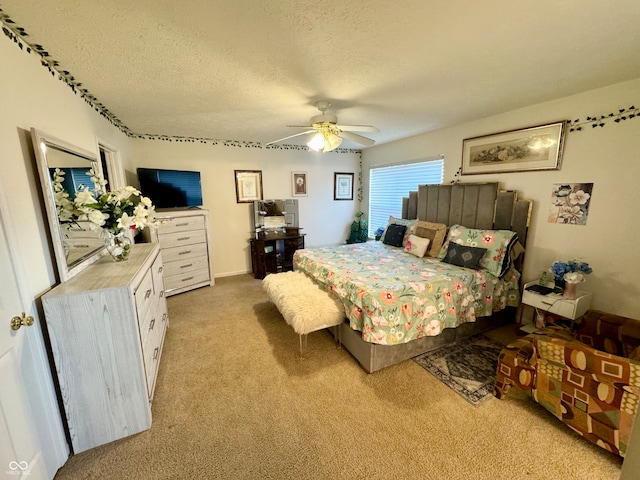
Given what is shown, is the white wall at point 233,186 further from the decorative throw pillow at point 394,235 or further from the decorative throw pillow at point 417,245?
the decorative throw pillow at point 417,245

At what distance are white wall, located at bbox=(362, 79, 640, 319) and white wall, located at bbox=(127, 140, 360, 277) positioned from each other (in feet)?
10.1

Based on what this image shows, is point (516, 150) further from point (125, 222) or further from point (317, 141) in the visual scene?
point (125, 222)

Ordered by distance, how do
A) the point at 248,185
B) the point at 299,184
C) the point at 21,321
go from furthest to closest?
the point at 299,184 < the point at 248,185 < the point at 21,321

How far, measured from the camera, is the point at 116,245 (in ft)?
6.62

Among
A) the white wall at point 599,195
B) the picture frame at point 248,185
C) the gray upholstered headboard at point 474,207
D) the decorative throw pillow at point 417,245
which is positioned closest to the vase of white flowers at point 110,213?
the picture frame at point 248,185

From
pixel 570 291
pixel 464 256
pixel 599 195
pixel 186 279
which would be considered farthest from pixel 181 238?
pixel 599 195

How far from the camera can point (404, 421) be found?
5.65 feet

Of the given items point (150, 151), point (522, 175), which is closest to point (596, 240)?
point (522, 175)

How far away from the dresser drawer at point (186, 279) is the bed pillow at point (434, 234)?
130 inches

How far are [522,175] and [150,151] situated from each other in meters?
4.99

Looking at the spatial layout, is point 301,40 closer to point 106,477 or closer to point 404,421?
point 404,421

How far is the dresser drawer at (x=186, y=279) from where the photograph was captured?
3738 millimetres

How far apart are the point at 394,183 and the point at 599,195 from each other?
8.84 feet

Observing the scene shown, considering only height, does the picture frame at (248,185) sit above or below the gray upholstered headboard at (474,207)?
above
